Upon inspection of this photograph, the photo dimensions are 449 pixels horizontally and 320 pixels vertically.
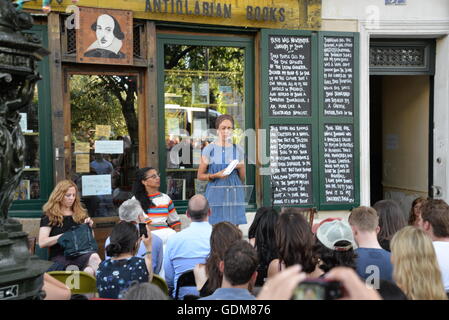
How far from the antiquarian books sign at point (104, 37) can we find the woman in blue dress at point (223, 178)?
56.2 inches

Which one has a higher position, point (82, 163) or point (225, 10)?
point (225, 10)

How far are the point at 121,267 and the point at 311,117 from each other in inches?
162

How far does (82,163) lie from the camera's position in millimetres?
6152

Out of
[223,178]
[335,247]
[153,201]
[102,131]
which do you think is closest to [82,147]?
[102,131]

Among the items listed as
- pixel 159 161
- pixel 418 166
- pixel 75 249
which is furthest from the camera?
pixel 418 166

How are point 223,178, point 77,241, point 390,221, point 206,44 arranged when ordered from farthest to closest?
point 206,44, point 223,178, point 77,241, point 390,221

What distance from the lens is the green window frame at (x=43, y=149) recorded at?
5.89 metres

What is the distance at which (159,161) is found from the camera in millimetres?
6426

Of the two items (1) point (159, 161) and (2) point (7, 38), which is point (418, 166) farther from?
(2) point (7, 38)

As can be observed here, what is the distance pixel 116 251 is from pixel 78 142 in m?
2.93

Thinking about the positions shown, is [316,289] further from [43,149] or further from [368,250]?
[43,149]

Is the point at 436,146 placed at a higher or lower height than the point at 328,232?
higher

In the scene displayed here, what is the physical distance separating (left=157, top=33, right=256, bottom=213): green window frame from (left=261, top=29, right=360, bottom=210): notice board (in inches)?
8.7

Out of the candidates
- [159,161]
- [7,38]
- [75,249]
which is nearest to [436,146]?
[159,161]
